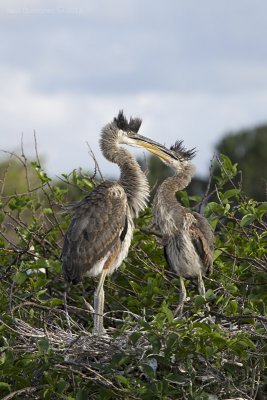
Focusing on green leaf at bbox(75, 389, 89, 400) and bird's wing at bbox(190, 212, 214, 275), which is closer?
green leaf at bbox(75, 389, 89, 400)

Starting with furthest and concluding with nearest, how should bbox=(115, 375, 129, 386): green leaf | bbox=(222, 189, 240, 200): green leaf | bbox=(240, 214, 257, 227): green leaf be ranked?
bbox=(222, 189, 240, 200): green leaf
bbox=(240, 214, 257, 227): green leaf
bbox=(115, 375, 129, 386): green leaf

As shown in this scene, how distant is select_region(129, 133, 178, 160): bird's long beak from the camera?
805 cm

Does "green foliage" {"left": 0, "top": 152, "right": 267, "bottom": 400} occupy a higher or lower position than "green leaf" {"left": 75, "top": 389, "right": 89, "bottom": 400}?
higher

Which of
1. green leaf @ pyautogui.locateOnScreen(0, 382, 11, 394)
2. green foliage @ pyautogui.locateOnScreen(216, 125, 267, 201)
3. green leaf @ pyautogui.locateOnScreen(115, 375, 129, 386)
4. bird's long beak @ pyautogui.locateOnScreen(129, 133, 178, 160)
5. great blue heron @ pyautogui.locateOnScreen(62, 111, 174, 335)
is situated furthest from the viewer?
green foliage @ pyautogui.locateOnScreen(216, 125, 267, 201)

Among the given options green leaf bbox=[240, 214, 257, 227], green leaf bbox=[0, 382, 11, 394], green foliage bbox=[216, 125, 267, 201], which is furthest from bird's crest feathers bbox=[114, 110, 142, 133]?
green foliage bbox=[216, 125, 267, 201]

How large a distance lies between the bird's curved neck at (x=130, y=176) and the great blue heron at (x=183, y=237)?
0.13 meters

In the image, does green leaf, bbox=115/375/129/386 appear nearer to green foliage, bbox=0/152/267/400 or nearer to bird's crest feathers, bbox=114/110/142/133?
green foliage, bbox=0/152/267/400

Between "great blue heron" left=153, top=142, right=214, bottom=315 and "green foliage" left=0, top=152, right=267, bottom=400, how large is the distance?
99mm

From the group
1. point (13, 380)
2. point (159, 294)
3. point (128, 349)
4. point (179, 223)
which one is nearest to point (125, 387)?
point (128, 349)

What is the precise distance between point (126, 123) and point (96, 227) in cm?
132

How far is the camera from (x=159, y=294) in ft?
23.1

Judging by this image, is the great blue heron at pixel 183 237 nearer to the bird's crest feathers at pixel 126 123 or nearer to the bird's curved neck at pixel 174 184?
the bird's curved neck at pixel 174 184

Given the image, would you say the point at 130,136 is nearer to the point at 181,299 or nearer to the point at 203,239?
the point at 203,239

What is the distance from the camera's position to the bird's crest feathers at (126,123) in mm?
8343
